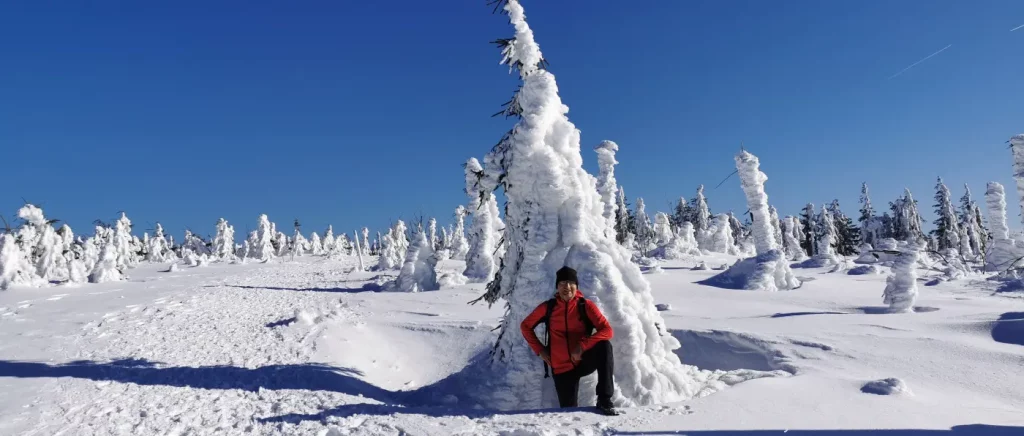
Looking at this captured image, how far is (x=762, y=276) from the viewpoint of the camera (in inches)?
719

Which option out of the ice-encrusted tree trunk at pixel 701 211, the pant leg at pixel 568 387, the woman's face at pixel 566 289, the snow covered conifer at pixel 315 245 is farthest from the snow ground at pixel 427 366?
the snow covered conifer at pixel 315 245

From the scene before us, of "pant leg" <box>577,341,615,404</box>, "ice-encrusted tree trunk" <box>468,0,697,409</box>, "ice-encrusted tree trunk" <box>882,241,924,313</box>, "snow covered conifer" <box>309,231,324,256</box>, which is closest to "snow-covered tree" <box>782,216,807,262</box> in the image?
"ice-encrusted tree trunk" <box>882,241,924,313</box>

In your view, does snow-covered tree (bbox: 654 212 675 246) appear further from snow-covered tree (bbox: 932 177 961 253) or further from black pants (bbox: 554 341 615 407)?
black pants (bbox: 554 341 615 407)

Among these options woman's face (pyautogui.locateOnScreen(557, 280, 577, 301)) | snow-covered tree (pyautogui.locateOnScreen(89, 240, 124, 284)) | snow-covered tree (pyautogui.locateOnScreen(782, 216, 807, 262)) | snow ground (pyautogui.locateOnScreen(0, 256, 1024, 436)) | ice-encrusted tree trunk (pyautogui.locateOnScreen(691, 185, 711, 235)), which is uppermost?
ice-encrusted tree trunk (pyautogui.locateOnScreen(691, 185, 711, 235))

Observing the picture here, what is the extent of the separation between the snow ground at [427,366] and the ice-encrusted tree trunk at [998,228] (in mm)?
14083

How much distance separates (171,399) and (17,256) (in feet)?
68.1

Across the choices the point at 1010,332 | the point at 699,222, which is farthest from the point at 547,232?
the point at 699,222

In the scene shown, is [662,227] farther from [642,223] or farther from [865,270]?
[865,270]

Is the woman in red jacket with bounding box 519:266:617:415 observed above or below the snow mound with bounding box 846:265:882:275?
below

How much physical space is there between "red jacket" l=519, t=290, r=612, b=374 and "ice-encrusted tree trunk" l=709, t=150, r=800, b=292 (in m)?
14.4

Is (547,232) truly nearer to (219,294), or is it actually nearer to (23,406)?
(23,406)

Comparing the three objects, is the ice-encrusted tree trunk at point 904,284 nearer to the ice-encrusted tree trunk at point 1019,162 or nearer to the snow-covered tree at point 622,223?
the ice-encrusted tree trunk at point 1019,162

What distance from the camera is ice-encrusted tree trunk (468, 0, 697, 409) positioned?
21.1 ft

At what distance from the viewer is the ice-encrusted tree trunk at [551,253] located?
253 inches
